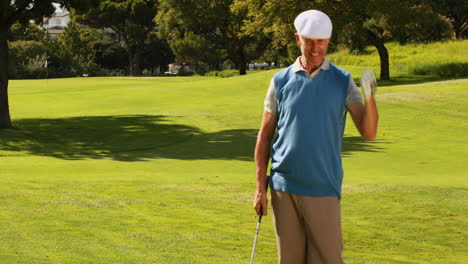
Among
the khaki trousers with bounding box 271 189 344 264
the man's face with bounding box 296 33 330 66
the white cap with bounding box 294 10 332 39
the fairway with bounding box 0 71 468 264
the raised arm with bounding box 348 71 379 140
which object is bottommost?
the fairway with bounding box 0 71 468 264

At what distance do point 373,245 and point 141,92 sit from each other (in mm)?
33309

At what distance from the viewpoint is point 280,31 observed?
46.8m

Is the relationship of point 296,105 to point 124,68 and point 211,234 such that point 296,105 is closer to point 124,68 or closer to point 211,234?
point 211,234

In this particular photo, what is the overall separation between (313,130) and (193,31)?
3671 inches

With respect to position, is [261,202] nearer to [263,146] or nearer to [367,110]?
[263,146]

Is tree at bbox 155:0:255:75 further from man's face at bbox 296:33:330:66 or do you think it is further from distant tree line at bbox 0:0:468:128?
man's face at bbox 296:33:330:66

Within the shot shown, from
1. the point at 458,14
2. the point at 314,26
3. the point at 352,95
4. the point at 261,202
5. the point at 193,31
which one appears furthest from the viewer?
the point at 193,31

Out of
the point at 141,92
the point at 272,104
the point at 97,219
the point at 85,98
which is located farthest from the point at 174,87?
the point at 272,104

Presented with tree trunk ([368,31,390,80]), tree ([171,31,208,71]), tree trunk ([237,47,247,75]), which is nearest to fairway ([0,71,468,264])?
tree trunk ([368,31,390,80])

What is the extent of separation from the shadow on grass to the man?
1626 cm

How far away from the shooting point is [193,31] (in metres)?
97.4

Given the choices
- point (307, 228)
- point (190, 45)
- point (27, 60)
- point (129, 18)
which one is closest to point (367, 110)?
point (307, 228)

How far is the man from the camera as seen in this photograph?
5.14 meters

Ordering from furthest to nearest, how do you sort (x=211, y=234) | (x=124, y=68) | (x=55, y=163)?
(x=124, y=68) < (x=55, y=163) < (x=211, y=234)
